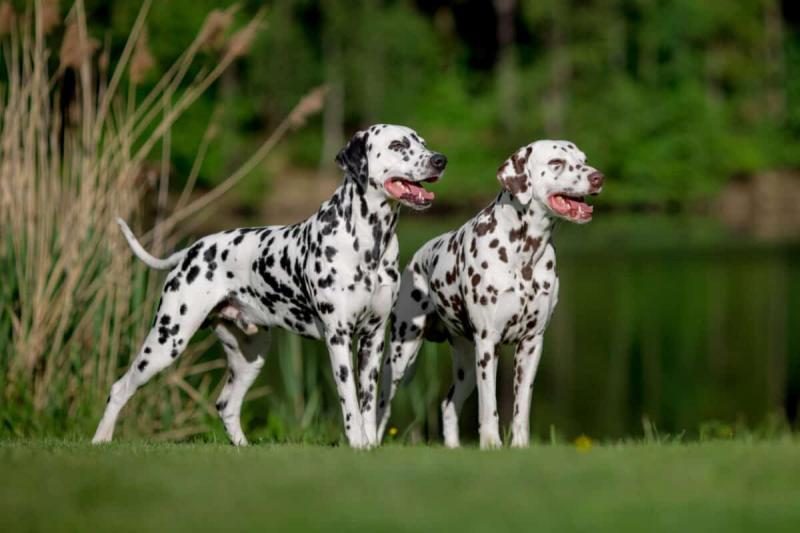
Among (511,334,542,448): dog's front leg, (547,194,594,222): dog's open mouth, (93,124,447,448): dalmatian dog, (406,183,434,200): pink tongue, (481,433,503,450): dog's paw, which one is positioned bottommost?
(481,433,503,450): dog's paw

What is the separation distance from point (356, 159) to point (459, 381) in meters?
1.66

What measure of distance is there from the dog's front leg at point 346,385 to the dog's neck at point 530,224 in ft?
3.40

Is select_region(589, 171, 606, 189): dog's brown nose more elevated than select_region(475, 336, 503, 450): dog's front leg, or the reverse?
select_region(589, 171, 606, 189): dog's brown nose

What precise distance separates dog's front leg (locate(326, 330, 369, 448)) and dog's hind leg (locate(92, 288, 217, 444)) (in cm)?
105

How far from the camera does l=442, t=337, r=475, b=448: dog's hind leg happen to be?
27.5 feet

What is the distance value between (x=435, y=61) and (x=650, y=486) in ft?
170

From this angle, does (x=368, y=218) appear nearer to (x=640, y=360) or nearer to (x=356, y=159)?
(x=356, y=159)

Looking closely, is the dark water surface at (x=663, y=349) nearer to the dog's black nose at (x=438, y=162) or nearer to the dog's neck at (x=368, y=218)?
the dog's neck at (x=368, y=218)

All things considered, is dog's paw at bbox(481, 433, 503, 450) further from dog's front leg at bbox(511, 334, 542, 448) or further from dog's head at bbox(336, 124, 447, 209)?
dog's head at bbox(336, 124, 447, 209)

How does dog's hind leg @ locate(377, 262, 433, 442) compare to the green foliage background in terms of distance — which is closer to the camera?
dog's hind leg @ locate(377, 262, 433, 442)

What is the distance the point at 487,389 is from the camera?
7559mm

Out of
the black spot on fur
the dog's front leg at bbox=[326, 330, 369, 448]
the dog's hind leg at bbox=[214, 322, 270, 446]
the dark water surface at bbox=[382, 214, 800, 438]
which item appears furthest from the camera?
the dark water surface at bbox=[382, 214, 800, 438]

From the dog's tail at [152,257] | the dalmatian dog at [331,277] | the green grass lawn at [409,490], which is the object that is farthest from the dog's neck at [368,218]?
the dog's tail at [152,257]

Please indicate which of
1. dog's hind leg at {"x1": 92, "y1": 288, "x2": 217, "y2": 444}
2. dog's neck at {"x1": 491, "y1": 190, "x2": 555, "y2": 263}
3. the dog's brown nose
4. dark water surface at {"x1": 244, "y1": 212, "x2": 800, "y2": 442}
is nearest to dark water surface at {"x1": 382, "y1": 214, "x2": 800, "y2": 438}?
dark water surface at {"x1": 244, "y1": 212, "x2": 800, "y2": 442}
